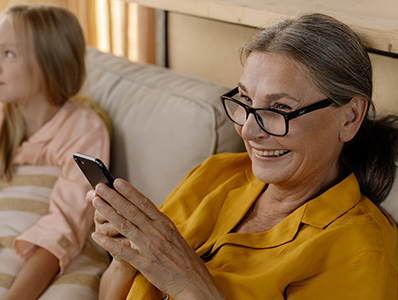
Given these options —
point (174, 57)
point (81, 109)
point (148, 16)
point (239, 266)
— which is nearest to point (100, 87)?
point (81, 109)

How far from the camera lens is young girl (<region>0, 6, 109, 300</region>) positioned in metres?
1.51

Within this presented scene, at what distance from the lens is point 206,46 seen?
A: 79.8 inches

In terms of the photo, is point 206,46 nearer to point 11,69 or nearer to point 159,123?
point 159,123

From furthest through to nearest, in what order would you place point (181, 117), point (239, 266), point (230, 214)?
point (181, 117) < point (230, 214) < point (239, 266)

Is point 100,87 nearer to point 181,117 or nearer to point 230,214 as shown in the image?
point 181,117

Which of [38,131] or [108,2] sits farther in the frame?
[108,2]

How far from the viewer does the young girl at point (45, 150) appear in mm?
1515

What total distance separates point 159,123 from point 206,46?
1.71 ft

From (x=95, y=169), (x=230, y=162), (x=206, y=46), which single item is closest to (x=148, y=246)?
(x=95, y=169)

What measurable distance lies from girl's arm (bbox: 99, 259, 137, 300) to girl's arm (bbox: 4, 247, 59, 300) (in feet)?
0.79

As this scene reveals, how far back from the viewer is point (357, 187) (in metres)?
1.10

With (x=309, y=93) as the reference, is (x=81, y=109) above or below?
below

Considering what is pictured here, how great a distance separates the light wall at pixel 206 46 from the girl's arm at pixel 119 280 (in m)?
0.73

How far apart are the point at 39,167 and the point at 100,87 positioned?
0.37 metres
